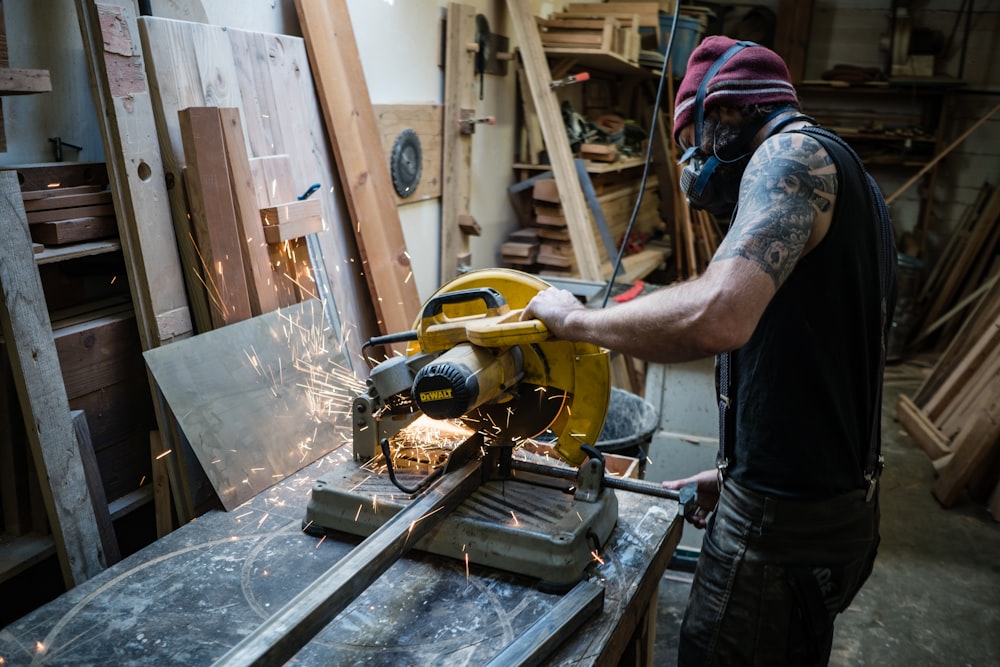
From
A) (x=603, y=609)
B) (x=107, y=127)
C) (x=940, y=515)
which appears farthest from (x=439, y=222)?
(x=940, y=515)

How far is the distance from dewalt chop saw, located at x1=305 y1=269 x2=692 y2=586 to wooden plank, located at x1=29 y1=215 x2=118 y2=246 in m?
0.77

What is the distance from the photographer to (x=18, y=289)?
65.4 inches

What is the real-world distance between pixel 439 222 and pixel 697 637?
267cm

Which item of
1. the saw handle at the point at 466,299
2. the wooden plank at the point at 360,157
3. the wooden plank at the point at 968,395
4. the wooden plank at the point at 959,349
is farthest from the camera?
the wooden plank at the point at 959,349

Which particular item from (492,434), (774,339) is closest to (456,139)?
(492,434)

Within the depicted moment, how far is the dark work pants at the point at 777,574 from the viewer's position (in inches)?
59.7

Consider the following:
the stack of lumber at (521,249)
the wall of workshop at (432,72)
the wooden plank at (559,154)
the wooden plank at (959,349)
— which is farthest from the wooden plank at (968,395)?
the wall of workshop at (432,72)

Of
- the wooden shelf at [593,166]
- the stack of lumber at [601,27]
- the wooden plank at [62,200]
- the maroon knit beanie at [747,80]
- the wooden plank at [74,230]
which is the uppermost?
the stack of lumber at [601,27]

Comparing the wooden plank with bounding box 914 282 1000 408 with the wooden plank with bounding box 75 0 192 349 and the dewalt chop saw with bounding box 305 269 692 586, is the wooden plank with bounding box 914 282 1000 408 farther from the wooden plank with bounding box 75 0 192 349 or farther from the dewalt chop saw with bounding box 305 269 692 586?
the wooden plank with bounding box 75 0 192 349

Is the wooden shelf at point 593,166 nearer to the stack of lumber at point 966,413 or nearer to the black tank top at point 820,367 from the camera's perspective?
the stack of lumber at point 966,413

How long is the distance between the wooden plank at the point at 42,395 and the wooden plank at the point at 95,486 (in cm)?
2

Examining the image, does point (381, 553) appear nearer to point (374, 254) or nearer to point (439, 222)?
point (374, 254)

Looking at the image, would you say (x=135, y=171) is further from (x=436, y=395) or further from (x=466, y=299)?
(x=436, y=395)

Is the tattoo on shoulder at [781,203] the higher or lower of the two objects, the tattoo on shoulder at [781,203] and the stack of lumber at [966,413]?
the higher
